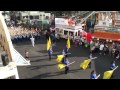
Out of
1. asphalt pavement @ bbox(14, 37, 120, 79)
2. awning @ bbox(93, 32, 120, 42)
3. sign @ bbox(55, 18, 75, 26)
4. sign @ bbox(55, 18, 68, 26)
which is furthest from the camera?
sign @ bbox(55, 18, 68, 26)

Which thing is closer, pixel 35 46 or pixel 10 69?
pixel 10 69

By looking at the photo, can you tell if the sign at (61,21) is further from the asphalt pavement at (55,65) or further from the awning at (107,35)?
the awning at (107,35)

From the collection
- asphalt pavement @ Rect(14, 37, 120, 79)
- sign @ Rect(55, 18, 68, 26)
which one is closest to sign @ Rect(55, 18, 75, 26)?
sign @ Rect(55, 18, 68, 26)

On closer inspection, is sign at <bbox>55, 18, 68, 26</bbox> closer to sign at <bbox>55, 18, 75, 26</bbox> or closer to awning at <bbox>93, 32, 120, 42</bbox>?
sign at <bbox>55, 18, 75, 26</bbox>

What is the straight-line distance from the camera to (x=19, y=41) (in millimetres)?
29891

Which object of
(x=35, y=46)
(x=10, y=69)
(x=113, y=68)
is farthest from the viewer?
(x=35, y=46)

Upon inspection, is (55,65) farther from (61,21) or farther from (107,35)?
(61,21)

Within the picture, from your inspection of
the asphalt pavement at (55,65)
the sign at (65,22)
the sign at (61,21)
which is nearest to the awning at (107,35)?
the asphalt pavement at (55,65)

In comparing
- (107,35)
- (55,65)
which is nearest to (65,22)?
(107,35)

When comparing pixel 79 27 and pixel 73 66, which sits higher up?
pixel 79 27
